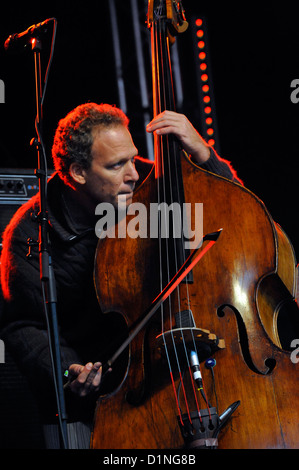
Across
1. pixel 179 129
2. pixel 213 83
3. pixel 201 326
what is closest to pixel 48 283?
pixel 201 326

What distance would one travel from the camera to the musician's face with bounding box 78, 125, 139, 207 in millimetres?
1995

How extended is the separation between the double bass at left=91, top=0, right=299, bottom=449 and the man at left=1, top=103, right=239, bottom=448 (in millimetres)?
169

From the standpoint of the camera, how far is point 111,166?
79.3 inches

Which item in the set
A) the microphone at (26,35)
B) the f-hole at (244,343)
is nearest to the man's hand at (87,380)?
the f-hole at (244,343)

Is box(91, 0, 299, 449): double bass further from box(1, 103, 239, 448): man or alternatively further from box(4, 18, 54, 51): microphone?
box(4, 18, 54, 51): microphone

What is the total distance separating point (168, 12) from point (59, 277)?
1003 mm

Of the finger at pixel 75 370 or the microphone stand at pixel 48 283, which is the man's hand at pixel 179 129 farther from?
the finger at pixel 75 370

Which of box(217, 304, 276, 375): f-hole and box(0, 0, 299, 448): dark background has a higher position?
box(0, 0, 299, 448): dark background

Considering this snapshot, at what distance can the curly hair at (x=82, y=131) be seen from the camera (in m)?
2.07

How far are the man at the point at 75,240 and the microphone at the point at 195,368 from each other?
19.3 inches

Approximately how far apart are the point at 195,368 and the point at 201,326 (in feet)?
0.39

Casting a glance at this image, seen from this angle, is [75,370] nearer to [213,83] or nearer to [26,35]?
[26,35]

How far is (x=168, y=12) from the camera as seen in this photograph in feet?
6.43

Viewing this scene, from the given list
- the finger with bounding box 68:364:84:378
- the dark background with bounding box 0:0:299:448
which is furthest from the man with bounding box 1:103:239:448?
the dark background with bounding box 0:0:299:448
